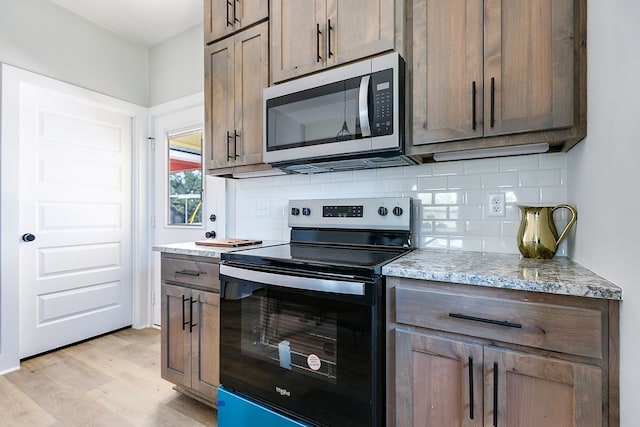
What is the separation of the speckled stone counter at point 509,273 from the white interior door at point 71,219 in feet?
9.20

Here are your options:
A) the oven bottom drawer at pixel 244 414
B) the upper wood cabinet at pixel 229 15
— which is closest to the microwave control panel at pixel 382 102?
the upper wood cabinet at pixel 229 15

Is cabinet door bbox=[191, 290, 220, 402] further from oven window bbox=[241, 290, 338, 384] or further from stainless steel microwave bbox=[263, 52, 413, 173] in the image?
stainless steel microwave bbox=[263, 52, 413, 173]

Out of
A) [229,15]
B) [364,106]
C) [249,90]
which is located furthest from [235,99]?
[364,106]

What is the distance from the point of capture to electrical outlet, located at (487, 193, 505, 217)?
1.52 metres

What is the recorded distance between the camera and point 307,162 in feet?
5.64

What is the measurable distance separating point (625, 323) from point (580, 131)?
69cm

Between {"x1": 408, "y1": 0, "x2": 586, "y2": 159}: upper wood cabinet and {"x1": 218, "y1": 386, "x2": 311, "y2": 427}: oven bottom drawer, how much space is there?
4.33 feet

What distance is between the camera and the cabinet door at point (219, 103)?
2004mm

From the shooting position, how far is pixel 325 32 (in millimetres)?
1604

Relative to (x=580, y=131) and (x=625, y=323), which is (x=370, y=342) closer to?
(x=625, y=323)

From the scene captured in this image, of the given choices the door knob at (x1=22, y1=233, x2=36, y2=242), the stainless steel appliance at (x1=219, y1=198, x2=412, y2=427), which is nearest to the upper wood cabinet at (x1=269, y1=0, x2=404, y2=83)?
the stainless steel appliance at (x1=219, y1=198, x2=412, y2=427)

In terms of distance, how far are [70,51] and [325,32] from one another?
2426 millimetres

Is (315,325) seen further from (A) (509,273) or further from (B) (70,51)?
(B) (70,51)

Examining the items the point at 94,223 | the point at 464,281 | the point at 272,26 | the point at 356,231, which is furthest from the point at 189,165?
the point at 464,281
